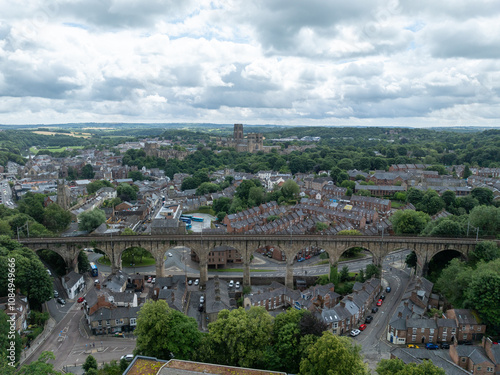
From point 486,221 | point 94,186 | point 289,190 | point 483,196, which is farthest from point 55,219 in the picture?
point 483,196

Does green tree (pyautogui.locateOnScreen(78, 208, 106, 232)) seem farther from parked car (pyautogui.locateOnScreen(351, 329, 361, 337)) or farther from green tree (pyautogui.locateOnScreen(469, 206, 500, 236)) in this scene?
green tree (pyautogui.locateOnScreen(469, 206, 500, 236))

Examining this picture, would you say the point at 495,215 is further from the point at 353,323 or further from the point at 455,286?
the point at 353,323

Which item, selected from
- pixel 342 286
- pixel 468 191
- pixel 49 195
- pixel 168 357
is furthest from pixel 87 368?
pixel 468 191

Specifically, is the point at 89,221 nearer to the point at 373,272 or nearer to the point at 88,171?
the point at 373,272

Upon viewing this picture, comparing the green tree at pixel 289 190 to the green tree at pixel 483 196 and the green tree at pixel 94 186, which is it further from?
the green tree at pixel 94 186

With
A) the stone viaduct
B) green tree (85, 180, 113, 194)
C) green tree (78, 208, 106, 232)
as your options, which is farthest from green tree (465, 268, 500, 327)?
green tree (85, 180, 113, 194)

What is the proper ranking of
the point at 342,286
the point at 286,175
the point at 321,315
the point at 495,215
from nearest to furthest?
the point at 321,315
the point at 342,286
the point at 495,215
the point at 286,175

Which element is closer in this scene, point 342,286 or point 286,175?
point 342,286
